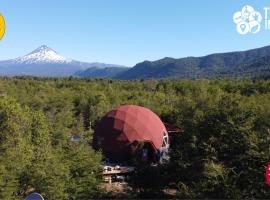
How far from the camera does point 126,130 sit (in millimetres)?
38719

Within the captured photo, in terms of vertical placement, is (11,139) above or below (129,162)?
above

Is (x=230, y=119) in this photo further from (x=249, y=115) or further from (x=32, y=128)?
(x=32, y=128)

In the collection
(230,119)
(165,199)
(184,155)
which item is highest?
(230,119)

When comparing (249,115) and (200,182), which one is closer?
(200,182)

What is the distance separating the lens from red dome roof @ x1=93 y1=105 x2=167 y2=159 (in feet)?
126

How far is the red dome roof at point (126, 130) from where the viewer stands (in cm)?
3838

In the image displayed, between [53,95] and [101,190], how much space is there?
6083 centimetres

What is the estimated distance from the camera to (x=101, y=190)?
29172 mm

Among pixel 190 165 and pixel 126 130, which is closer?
pixel 190 165

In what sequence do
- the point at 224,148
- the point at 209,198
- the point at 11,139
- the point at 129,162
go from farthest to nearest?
the point at 129,162
the point at 11,139
the point at 224,148
the point at 209,198

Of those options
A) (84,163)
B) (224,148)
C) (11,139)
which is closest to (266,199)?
(224,148)

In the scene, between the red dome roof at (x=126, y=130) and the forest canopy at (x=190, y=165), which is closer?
the forest canopy at (x=190, y=165)

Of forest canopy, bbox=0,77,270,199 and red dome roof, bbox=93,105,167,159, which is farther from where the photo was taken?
red dome roof, bbox=93,105,167,159

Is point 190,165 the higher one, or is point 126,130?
point 126,130
